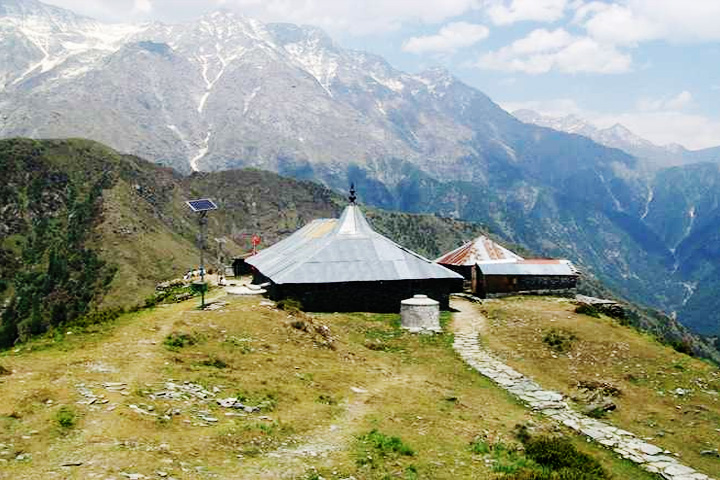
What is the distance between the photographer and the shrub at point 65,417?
16.3 m

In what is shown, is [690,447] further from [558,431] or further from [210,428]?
[210,428]

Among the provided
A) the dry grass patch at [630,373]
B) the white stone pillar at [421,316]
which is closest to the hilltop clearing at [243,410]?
the dry grass patch at [630,373]

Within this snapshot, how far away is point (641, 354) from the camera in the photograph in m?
33.0

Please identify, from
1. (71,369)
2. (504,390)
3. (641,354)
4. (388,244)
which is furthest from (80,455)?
(388,244)

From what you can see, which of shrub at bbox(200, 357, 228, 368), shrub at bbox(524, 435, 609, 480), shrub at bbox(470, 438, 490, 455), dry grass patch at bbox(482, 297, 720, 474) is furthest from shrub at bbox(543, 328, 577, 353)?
shrub at bbox(200, 357, 228, 368)

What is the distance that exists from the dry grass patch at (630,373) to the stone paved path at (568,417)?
2.51 feet

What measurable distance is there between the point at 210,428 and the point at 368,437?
465cm

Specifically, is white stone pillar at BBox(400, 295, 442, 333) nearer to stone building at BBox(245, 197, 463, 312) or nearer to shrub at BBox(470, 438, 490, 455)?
stone building at BBox(245, 197, 463, 312)

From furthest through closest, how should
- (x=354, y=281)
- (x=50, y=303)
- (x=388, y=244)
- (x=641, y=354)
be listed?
(x=50, y=303)
(x=388, y=244)
(x=354, y=281)
(x=641, y=354)

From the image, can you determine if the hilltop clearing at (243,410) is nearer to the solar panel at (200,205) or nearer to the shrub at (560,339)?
the shrub at (560,339)

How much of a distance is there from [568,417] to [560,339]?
469 inches

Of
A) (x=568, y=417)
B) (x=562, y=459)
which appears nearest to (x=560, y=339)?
(x=568, y=417)

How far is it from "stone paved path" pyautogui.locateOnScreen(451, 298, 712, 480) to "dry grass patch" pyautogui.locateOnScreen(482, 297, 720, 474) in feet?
2.51

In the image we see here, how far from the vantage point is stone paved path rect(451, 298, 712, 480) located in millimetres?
19797
